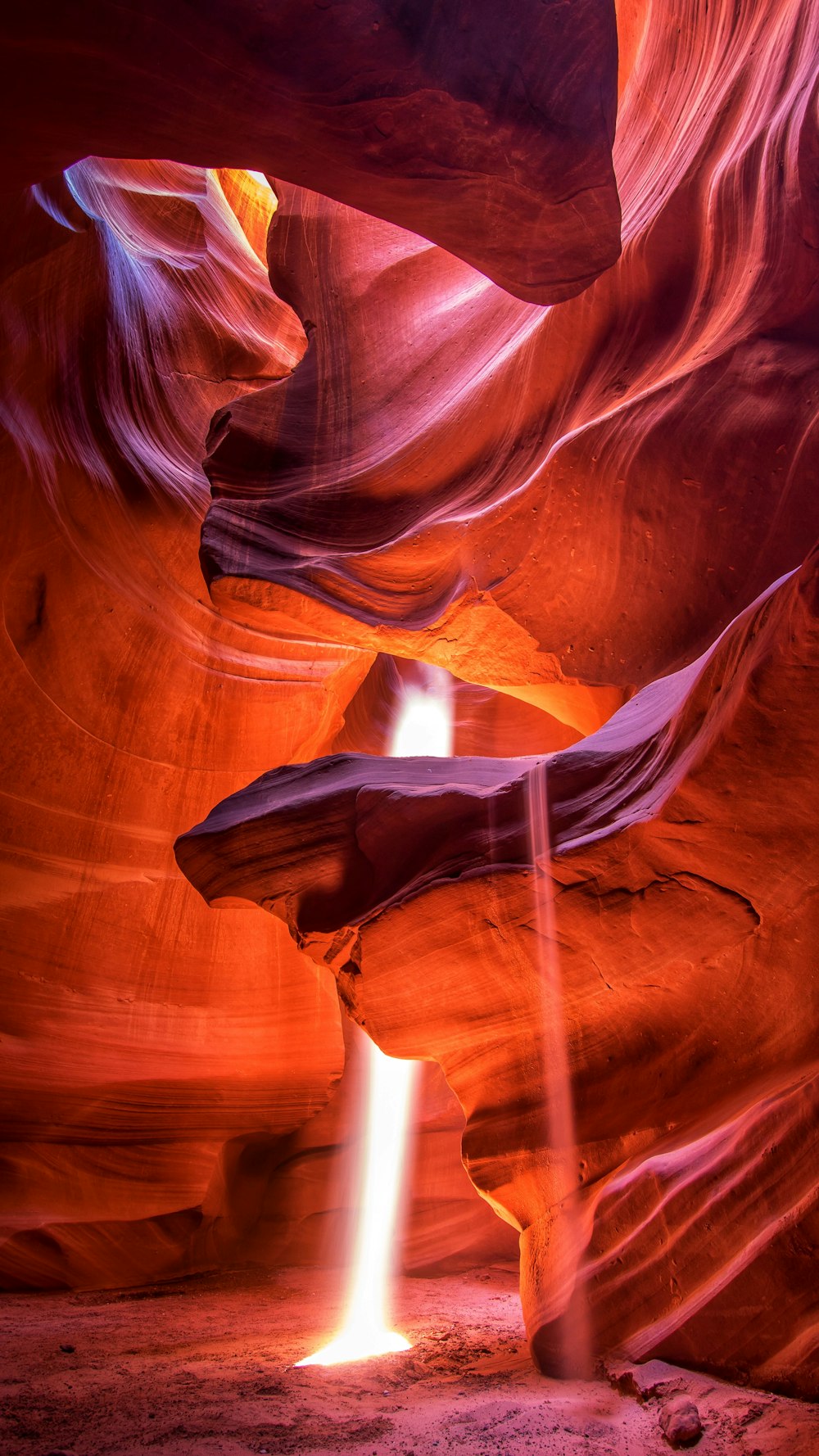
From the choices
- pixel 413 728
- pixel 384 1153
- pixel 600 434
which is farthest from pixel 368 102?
pixel 384 1153

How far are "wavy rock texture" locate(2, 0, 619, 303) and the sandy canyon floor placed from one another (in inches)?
154

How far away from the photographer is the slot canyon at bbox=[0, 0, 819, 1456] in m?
3.32

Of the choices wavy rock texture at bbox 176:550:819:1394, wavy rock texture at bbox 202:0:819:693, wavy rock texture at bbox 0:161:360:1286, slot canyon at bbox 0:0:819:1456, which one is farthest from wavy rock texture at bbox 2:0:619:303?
wavy rock texture at bbox 0:161:360:1286

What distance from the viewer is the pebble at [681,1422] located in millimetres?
2855

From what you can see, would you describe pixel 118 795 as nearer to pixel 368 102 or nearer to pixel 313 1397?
pixel 313 1397

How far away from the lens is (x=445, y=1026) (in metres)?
4.27

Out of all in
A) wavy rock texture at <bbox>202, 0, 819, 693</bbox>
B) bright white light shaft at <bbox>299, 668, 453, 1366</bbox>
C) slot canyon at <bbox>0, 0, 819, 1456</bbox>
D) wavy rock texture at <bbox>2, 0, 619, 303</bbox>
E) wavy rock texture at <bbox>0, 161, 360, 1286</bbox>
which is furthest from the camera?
bright white light shaft at <bbox>299, 668, 453, 1366</bbox>


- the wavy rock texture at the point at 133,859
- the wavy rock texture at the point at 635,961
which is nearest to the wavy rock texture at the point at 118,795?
the wavy rock texture at the point at 133,859

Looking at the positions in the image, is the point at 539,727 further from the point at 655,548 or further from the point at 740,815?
the point at 740,815

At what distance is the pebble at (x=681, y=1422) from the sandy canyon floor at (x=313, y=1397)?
3 centimetres

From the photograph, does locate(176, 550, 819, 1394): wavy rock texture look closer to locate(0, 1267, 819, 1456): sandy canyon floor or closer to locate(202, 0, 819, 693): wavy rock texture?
locate(0, 1267, 819, 1456): sandy canyon floor

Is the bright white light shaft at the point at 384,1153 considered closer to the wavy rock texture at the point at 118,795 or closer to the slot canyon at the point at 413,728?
the slot canyon at the point at 413,728

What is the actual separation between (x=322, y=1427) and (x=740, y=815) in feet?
7.81

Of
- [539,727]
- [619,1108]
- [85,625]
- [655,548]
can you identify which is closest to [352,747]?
Answer: [539,727]
